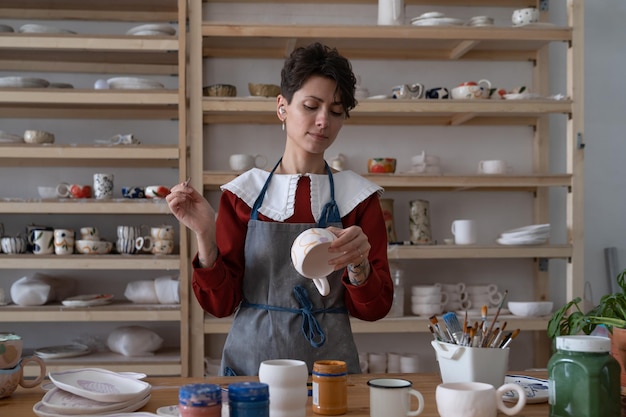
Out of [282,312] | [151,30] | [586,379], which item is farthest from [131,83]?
[586,379]

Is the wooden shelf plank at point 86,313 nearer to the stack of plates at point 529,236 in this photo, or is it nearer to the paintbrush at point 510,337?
the stack of plates at point 529,236

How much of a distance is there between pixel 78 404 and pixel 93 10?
8.90 feet

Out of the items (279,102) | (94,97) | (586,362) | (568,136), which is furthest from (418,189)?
(586,362)

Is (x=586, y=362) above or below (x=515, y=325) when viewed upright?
above

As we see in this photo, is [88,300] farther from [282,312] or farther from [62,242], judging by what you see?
[282,312]

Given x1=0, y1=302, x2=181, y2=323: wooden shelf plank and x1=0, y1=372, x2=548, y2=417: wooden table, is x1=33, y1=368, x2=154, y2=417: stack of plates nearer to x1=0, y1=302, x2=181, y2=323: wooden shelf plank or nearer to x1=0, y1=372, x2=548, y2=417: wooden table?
x1=0, y1=372, x2=548, y2=417: wooden table

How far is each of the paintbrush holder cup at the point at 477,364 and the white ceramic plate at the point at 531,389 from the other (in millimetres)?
41

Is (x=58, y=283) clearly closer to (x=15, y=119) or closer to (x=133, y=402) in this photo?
(x=15, y=119)

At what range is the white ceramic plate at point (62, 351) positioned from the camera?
3.29 meters

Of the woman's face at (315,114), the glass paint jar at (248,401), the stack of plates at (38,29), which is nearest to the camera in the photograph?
the glass paint jar at (248,401)

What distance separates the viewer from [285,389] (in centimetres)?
131

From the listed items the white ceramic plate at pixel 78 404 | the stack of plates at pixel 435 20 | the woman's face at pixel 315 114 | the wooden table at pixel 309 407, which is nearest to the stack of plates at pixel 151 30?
the stack of plates at pixel 435 20

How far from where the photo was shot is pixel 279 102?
79.0 inches

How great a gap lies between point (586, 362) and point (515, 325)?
2.16 metres
